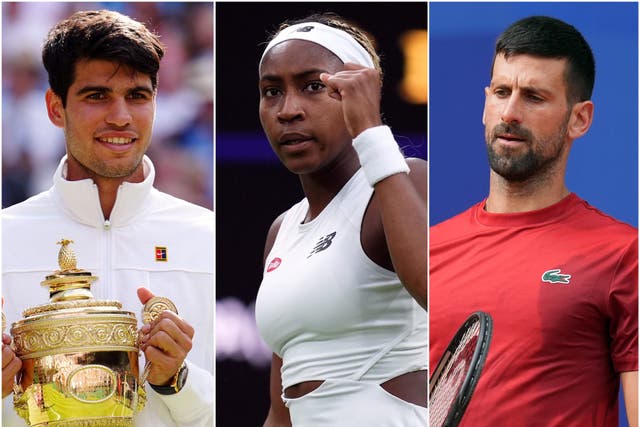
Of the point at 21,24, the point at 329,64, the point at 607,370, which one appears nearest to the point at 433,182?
the point at 329,64

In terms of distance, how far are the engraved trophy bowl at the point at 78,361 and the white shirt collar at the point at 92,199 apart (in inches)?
11.3

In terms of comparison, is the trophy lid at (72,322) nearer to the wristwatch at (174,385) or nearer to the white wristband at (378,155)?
the wristwatch at (174,385)

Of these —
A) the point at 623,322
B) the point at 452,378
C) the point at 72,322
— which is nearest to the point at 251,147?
the point at 72,322

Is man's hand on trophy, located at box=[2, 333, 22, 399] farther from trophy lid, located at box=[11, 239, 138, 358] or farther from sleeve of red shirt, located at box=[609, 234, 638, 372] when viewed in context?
sleeve of red shirt, located at box=[609, 234, 638, 372]

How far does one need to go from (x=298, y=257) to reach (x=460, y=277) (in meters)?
0.53

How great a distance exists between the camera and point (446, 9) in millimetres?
3281

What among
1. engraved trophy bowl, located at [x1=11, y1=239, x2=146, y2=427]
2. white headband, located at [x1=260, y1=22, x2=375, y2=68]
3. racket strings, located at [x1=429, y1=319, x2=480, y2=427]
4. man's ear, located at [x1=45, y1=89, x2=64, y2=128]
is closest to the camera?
engraved trophy bowl, located at [x1=11, y1=239, x2=146, y2=427]

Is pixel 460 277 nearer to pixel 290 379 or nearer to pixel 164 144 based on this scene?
pixel 290 379

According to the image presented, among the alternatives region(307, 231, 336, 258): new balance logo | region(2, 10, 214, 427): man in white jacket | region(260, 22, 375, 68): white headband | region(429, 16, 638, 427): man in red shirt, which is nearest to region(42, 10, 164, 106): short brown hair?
region(2, 10, 214, 427): man in white jacket

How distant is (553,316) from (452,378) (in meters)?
0.34

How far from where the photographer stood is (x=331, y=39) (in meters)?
3.06

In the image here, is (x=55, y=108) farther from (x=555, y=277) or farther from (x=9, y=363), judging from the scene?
(x=555, y=277)

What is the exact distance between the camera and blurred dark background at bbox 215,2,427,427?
3.20 m

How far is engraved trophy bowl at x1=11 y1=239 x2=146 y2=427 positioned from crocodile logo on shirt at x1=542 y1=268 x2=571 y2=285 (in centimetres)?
119
